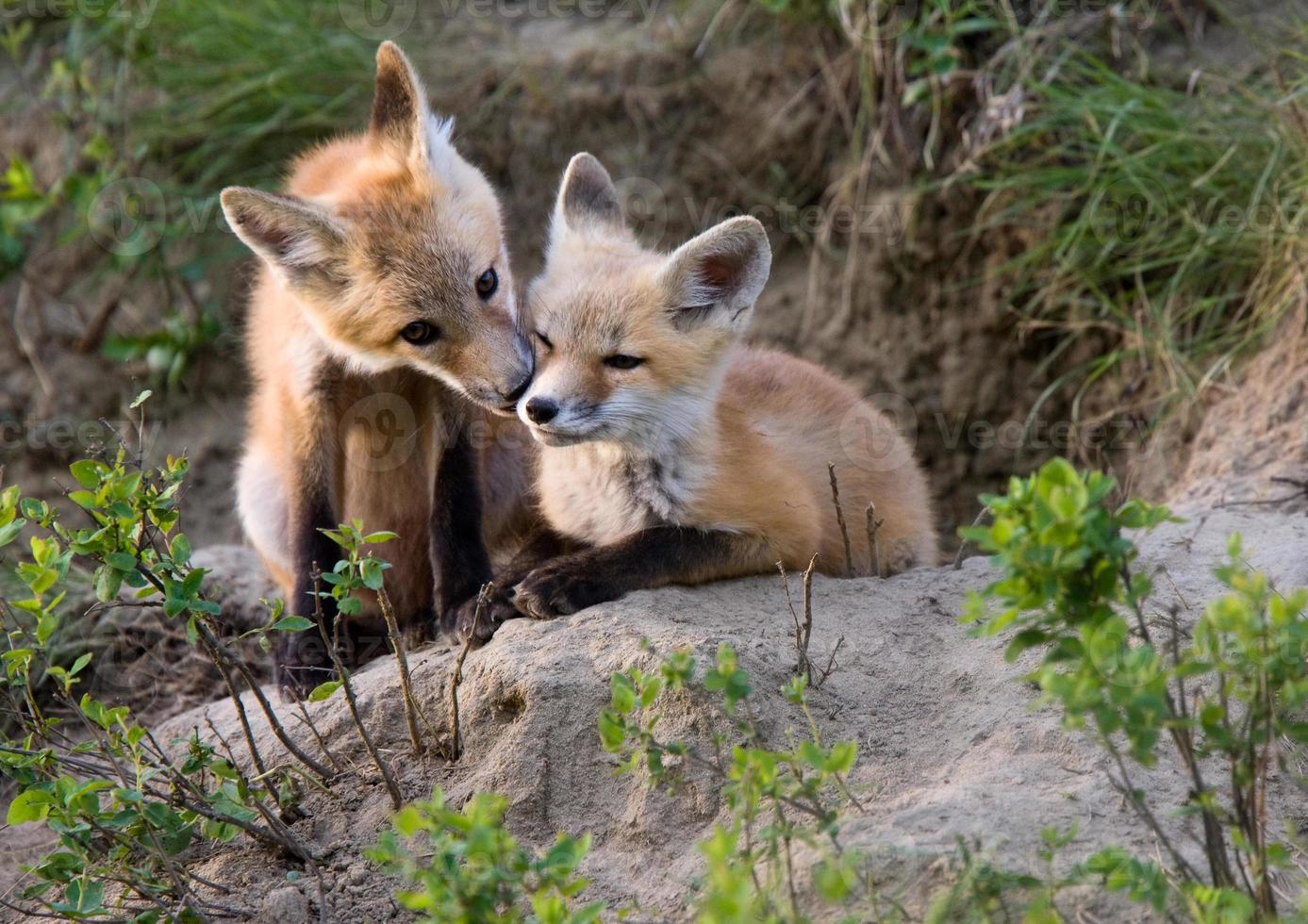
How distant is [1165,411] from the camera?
4.92 metres

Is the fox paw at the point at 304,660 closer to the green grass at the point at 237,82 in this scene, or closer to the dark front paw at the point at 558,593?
the dark front paw at the point at 558,593

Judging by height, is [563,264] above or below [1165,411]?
above

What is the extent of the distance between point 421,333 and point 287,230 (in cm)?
47

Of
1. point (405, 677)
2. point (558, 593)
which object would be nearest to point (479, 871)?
point (405, 677)

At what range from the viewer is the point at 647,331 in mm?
3500

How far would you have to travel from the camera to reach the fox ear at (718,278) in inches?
138

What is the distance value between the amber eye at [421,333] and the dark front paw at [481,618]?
2.43 ft

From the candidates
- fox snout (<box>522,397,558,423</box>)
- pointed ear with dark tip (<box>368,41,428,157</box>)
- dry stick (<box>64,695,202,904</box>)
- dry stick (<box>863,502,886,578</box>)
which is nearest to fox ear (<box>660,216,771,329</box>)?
fox snout (<box>522,397,558,423</box>)

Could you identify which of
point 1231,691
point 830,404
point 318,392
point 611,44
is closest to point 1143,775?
point 1231,691

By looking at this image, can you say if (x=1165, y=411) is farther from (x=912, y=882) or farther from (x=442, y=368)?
(x=912, y=882)

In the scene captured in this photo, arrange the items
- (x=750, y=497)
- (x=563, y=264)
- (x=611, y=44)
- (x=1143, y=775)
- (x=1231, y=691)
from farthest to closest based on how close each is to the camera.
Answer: (x=611, y=44)
(x=563, y=264)
(x=750, y=497)
(x=1143, y=775)
(x=1231, y=691)

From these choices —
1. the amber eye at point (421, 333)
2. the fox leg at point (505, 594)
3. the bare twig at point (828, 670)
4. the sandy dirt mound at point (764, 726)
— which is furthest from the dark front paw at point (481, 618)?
the bare twig at point (828, 670)

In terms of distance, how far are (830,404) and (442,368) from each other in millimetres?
1346

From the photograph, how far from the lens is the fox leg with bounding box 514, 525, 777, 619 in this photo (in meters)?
3.28
